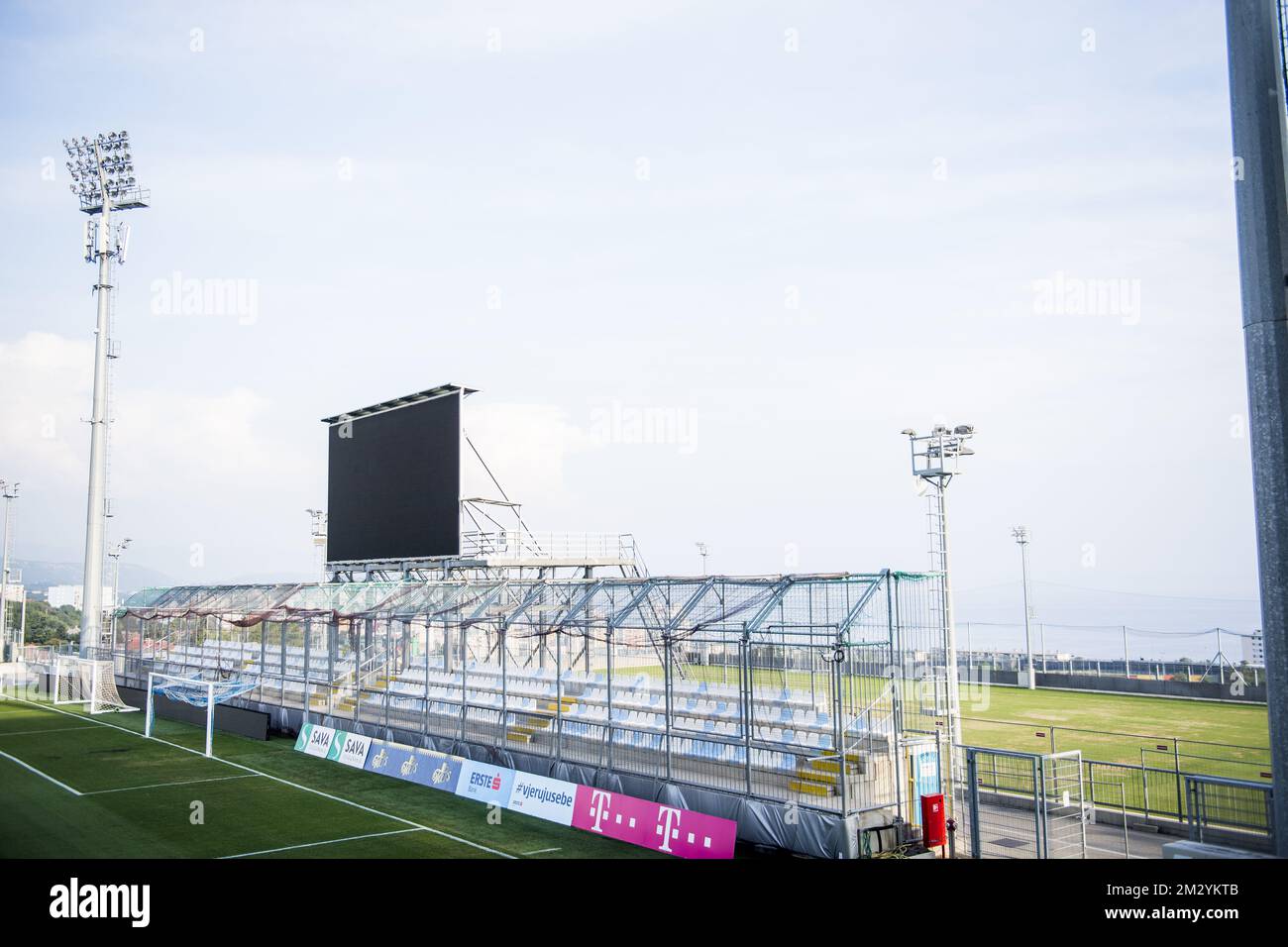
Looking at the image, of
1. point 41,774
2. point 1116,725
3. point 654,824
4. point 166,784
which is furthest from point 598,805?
point 1116,725

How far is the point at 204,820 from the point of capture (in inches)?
739

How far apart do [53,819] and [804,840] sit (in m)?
14.2

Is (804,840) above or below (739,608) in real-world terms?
below

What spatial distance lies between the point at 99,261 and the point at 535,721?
3319cm

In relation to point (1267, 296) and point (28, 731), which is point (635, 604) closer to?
point (1267, 296)

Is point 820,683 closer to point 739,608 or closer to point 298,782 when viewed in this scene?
point 739,608

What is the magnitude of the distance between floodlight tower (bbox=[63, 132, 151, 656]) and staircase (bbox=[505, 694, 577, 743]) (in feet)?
89.1

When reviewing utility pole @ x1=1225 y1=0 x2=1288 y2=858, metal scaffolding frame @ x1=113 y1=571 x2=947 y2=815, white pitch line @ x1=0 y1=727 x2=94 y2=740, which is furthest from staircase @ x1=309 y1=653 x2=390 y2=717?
utility pole @ x1=1225 y1=0 x2=1288 y2=858

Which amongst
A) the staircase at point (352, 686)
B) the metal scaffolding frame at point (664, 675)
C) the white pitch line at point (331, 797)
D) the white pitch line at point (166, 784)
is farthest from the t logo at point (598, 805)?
the staircase at point (352, 686)

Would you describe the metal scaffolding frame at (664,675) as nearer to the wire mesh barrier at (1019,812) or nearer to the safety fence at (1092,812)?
the wire mesh barrier at (1019,812)

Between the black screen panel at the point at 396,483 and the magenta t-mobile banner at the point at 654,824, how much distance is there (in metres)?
15.0

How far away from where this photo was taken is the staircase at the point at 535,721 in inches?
829

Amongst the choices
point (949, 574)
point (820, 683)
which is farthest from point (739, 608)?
point (949, 574)

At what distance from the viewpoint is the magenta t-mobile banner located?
49.9 feet
